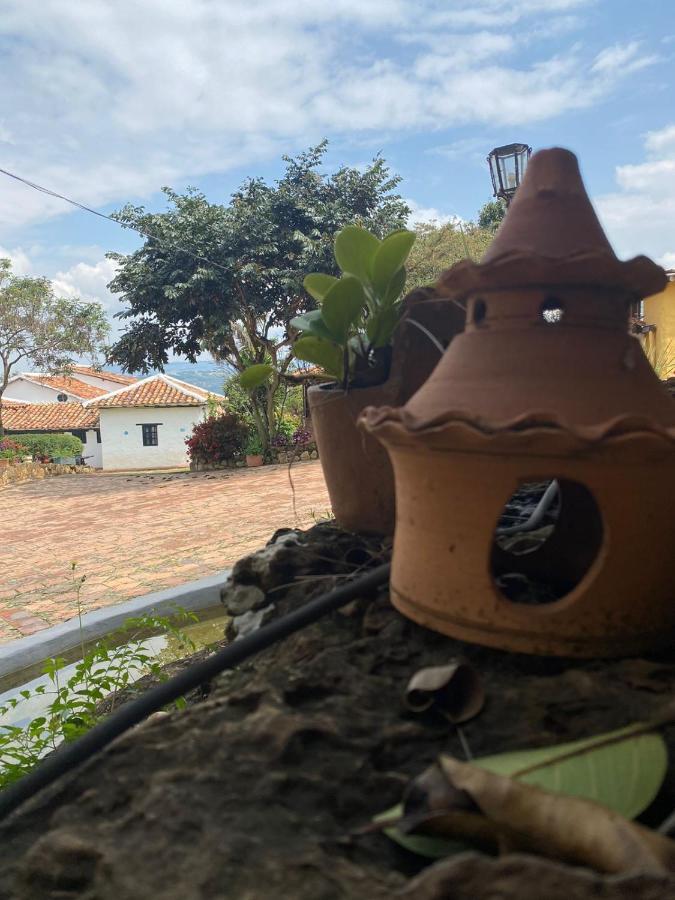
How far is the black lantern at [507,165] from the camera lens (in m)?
4.73

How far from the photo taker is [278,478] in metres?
12.1

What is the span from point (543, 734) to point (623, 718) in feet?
0.34

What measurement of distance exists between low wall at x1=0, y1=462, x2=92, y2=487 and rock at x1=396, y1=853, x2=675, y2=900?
16.9 metres

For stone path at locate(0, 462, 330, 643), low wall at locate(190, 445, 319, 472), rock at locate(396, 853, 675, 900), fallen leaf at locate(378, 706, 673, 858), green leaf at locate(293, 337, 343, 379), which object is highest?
green leaf at locate(293, 337, 343, 379)

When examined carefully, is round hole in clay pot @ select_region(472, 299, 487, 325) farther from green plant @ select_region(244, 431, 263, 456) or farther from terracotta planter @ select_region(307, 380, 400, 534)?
green plant @ select_region(244, 431, 263, 456)

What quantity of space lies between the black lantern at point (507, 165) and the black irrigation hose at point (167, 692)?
4.44 meters

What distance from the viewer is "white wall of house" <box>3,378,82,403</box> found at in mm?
33969

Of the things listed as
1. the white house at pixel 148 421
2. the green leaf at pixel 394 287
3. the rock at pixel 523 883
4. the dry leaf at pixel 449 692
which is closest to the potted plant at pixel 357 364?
the green leaf at pixel 394 287

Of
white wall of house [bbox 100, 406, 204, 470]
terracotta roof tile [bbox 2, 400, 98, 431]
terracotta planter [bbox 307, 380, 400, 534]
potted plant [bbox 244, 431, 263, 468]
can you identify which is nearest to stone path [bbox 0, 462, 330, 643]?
potted plant [bbox 244, 431, 263, 468]

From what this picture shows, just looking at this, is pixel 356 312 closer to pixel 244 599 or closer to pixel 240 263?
pixel 244 599

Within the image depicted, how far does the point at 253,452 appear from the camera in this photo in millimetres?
15094

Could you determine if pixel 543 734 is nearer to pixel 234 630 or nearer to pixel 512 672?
pixel 512 672

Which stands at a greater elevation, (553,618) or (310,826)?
(553,618)

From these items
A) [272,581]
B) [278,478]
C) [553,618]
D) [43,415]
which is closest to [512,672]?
[553,618]
